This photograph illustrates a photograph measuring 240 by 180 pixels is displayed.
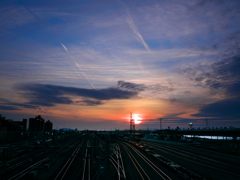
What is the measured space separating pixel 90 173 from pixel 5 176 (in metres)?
14.6

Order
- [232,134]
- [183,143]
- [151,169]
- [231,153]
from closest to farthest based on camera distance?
1. [151,169]
2. [231,153]
3. [183,143]
4. [232,134]

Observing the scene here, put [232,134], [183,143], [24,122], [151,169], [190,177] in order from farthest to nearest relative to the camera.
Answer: [24,122], [232,134], [183,143], [151,169], [190,177]

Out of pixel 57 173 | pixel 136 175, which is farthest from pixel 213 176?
pixel 57 173

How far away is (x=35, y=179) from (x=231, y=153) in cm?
5633

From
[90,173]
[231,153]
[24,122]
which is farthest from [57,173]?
[24,122]

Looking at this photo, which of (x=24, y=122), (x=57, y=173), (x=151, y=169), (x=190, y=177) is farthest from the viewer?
(x=24, y=122)

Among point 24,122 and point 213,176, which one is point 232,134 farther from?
point 24,122

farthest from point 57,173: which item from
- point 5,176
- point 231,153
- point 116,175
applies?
point 231,153

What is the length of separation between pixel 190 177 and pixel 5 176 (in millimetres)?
31422

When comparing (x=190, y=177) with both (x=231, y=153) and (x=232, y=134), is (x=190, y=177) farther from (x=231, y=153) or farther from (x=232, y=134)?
(x=232, y=134)

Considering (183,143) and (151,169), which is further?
(183,143)

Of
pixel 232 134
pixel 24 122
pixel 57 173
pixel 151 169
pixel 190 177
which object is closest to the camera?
pixel 190 177

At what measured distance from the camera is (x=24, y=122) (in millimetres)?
178375

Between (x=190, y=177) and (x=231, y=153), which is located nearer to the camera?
(x=190, y=177)
